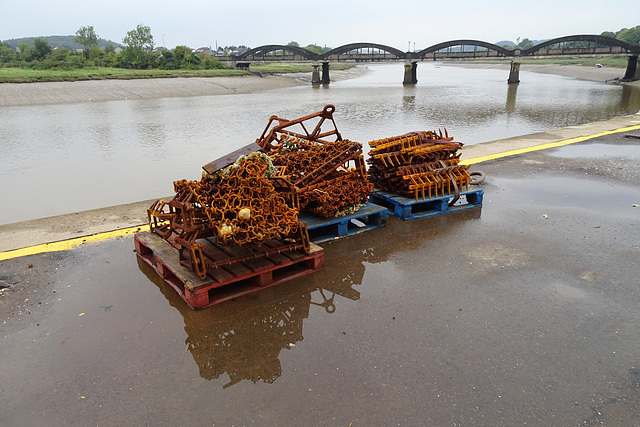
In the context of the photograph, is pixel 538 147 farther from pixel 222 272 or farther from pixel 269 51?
pixel 269 51

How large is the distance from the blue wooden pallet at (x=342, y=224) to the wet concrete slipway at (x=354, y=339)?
232 mm

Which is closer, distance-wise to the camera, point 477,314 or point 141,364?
point 141,364

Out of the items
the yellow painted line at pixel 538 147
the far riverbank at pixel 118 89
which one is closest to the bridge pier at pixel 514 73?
the far riverbank at pixel 118 89

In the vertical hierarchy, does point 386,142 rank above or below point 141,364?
above

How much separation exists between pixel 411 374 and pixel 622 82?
69.1 m

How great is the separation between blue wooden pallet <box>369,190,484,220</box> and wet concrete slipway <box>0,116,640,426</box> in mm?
780

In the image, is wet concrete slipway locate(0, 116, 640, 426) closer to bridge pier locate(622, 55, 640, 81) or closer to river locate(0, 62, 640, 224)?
river locate(0, 62, 640, 224)

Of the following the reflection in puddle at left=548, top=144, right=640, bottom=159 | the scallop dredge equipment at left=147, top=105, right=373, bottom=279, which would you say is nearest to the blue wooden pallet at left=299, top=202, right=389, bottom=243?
the scallop dredge equipment at left=147, top=105, right=373, bottom=279

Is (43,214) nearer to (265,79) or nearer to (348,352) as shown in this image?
(348,352)

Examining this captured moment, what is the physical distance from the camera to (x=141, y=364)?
372 cm

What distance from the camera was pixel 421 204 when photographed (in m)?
7.71

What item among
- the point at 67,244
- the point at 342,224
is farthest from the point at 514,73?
the point at 67,244

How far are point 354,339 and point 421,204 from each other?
419 centimetres

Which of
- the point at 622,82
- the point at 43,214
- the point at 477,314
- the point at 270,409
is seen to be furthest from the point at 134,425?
the point at 622,82
